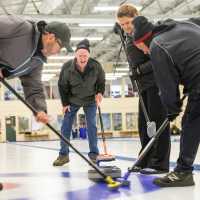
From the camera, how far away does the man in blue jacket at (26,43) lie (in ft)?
9.40

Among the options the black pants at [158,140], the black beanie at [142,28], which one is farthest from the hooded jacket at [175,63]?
the black pants at [158,140]

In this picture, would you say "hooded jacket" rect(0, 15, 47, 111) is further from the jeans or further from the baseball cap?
the jeans

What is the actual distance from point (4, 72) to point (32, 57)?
0.26m

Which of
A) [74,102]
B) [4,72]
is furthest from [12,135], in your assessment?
[4,72]

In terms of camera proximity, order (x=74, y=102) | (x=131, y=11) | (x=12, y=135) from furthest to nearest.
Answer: (x=12, y=135) → (x=74, y=102) → (x=131, y=11)

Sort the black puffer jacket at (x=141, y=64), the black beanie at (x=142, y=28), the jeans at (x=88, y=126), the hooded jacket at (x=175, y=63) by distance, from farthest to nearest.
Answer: the jeans at (x=88, y=126) < the black puffer jacket at (x=141, y=64) < the black beanie at (x=142, y=28) < the hooded jacket at (x=175, y=63)

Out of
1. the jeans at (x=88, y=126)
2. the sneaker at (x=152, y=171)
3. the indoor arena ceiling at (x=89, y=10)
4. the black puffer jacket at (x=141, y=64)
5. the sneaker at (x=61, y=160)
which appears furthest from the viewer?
the indoor arena ceiling at (x=89, y=10)

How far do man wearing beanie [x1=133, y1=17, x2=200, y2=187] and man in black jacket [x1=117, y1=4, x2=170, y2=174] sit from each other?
0.67 m

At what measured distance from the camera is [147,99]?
375cm

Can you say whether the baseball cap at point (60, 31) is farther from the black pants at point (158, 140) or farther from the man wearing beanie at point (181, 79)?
the black pants at point (158, 140)

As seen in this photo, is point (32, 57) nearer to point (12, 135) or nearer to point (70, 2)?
point (70, 2)

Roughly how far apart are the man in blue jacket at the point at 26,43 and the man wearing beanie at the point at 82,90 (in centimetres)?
156

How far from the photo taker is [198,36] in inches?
113

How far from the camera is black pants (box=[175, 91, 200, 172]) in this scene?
2830mm
